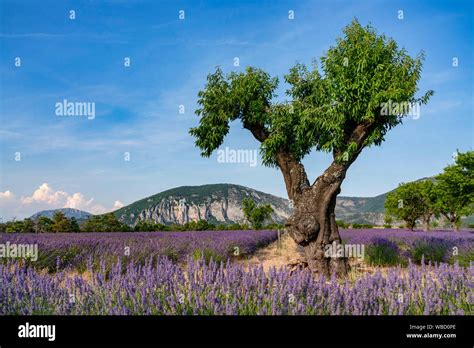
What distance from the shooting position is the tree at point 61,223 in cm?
2422

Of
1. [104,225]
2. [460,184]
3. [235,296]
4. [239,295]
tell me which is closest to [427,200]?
[460,184]

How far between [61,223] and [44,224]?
1080 mm

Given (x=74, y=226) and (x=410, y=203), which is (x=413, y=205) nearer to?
(x=410, y=203)

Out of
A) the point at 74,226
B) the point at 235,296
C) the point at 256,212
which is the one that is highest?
the point at 235,296

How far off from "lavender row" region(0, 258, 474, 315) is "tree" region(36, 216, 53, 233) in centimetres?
2217

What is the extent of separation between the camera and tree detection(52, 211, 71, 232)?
79.5 ft

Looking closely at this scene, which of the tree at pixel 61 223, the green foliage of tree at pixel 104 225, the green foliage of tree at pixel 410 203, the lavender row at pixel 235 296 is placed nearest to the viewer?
the lavender row at pixel 235 296

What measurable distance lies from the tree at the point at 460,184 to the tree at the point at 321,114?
21152 mm

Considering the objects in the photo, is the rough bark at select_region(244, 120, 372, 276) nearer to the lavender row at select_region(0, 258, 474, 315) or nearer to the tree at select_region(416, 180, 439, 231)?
the lavender row at select_region(0, 258, 474, 315)

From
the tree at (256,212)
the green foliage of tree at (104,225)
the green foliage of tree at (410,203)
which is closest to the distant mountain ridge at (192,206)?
the tree at (256,212)

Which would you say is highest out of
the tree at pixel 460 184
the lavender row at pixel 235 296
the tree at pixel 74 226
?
the tree at pixel 460 184

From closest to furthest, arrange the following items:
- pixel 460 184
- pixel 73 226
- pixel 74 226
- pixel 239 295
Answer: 1. pixel 239 295
2. pixel 460 184
3. pixel 73 226
4. pixel 74 226

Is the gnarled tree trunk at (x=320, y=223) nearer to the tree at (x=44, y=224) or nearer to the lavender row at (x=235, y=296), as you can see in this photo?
the lavender row at (x=235, y=296)

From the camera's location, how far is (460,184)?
2416cm
